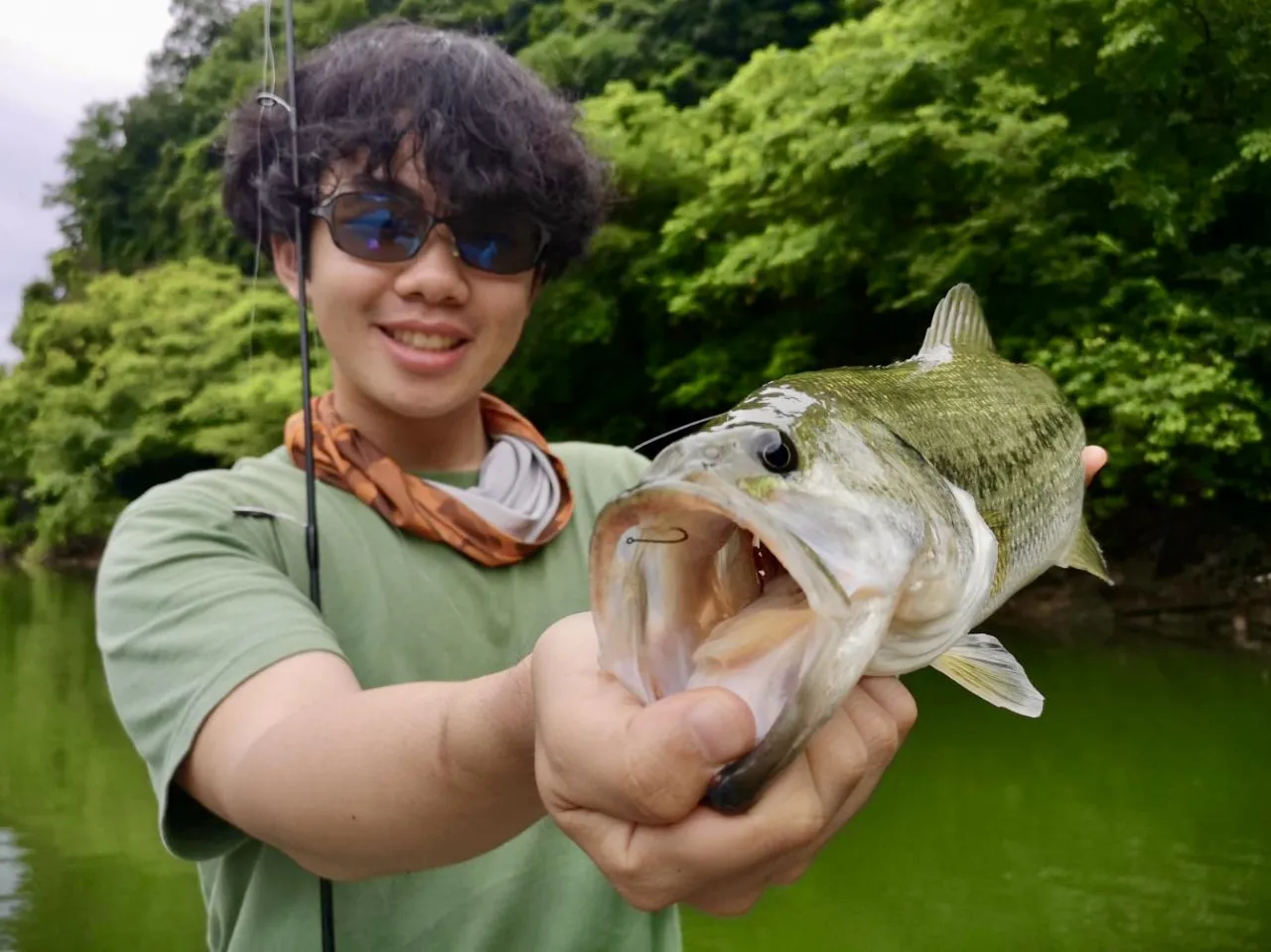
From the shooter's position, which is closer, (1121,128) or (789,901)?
(789,901)

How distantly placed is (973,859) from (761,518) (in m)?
5.32

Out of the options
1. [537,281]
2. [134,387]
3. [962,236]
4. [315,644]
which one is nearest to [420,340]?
[537,281]

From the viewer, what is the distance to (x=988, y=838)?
5.74m

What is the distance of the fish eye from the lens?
2.92ft

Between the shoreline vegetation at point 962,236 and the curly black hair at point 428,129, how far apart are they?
11.6 ft

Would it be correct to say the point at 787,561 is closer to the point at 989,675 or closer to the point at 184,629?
the point at 989,675

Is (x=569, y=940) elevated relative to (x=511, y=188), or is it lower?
lower

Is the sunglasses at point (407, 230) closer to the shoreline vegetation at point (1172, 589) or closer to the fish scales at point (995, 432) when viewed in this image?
the fish scales at point (995, 432)

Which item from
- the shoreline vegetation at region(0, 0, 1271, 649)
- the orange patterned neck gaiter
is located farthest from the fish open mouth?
the shoreline vegetation at region(0, 0, 1271, 649)

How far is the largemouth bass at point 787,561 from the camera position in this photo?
820mm

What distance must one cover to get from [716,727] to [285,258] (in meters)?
1.75

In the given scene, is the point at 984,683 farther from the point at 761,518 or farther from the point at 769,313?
the point at 769,313

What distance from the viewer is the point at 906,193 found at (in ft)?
32.9

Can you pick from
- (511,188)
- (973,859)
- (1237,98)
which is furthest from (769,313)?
(511,188)
